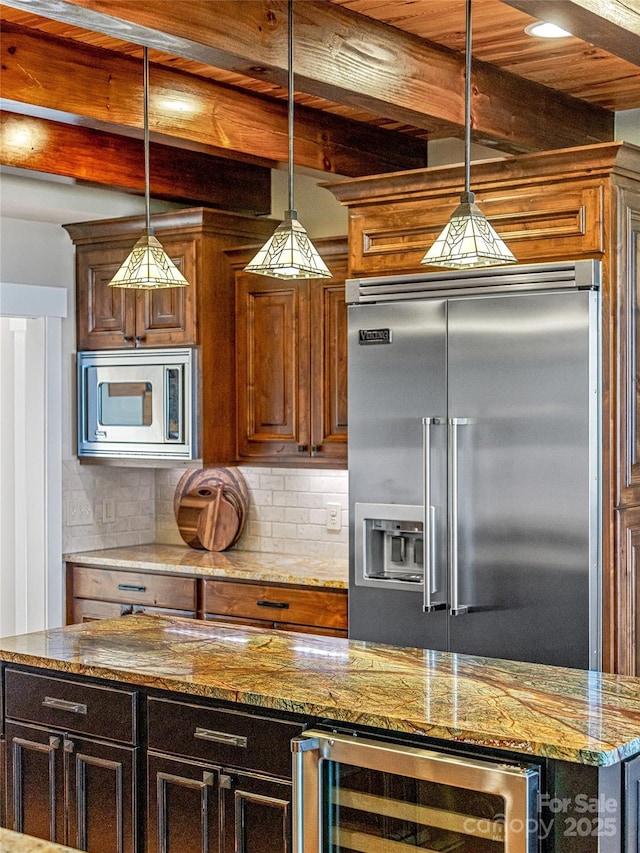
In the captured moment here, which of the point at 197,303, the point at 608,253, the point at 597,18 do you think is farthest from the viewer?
the point at 197,303

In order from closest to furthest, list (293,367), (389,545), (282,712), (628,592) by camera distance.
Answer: (282,712) → (628,592) → (389,545) → (293,367)

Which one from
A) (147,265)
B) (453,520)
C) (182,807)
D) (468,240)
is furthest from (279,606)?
(468,240)

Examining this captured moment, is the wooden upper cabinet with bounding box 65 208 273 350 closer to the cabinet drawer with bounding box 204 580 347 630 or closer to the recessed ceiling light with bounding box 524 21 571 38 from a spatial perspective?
the cabinet drawer with bounding box 204 580 347 630

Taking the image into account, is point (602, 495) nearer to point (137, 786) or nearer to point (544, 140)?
point (544, 140)

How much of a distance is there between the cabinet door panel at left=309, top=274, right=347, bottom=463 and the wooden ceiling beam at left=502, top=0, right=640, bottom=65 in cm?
220

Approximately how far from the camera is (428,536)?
425 centimetres

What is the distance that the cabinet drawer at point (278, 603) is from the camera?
475 centimetres

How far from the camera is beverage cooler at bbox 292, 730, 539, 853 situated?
7.94 feet

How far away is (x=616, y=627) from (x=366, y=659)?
3.85 feet

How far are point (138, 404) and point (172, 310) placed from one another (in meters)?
0.49

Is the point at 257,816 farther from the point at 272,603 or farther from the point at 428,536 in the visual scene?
the point at 272,603

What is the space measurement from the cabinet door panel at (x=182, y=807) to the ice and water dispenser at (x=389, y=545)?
5.00 ft

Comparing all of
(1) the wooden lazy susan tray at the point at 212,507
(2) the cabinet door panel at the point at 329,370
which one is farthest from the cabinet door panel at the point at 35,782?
(1) the wooden lazy susan tray at the point at 212,507

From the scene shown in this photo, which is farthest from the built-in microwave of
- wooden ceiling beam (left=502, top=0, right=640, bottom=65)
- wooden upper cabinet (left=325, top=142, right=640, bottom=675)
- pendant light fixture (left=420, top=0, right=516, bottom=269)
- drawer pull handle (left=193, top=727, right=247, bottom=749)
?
wooden ceiling beam (left=502, top=0, right=640, bottom=65)
